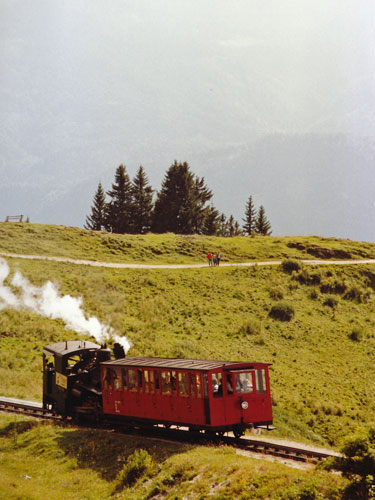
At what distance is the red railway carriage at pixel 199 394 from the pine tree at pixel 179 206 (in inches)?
2973

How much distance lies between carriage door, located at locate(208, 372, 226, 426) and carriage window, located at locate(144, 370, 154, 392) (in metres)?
2.77

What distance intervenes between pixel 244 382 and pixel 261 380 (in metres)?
0.77

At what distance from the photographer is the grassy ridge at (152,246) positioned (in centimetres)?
6350

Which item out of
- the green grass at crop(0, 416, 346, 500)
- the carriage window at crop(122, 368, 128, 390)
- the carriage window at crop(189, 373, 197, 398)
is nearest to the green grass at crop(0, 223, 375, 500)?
the green grass at crop(0, 416, 346, 500)

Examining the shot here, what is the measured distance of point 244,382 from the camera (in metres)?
19.4

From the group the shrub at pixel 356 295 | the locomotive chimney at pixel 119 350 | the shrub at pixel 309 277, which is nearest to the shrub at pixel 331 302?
the shrub at pixel 356 295

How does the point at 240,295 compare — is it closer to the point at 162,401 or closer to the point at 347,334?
the point at 347,334

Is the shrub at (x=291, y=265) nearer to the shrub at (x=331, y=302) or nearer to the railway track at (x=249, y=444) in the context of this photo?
the shrub at (x=331, y=302)

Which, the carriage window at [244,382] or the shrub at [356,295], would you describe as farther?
the shrub at [356,295]

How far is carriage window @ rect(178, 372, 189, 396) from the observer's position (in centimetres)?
1925

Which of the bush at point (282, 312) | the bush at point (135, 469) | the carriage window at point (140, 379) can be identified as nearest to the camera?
the bush at point (135, 469)

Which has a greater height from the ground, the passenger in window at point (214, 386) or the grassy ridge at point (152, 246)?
the grassy ridge at point (152, 246)

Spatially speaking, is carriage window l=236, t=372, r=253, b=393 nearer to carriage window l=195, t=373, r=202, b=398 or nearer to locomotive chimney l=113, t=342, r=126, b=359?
carriage window l=195, t=373, r=202, b=398

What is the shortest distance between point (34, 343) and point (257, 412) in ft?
73.0
